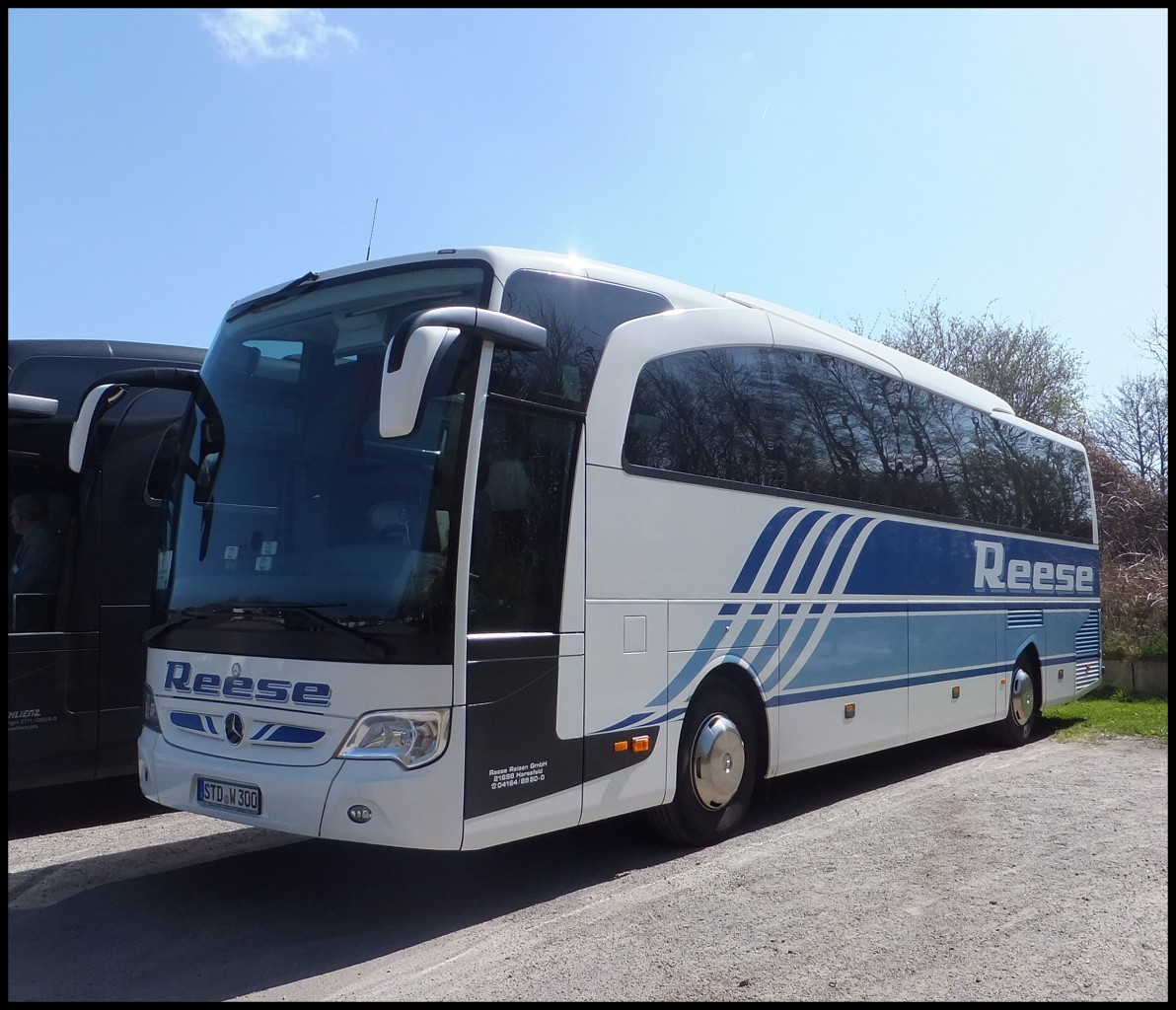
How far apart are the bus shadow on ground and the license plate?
60cm

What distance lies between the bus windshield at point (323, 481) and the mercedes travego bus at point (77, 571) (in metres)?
1.11

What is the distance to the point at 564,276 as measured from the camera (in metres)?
6.30

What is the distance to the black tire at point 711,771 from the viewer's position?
6.97 meters

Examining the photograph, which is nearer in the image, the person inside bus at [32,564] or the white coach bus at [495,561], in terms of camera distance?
the white coach bus at [495,561]

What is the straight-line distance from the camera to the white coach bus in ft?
17.5

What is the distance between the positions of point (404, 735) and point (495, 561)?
97 cm

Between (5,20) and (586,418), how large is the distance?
4.63 meters

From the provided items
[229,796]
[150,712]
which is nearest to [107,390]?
[150,712]

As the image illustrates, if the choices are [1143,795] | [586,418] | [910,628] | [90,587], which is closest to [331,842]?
[90,587]

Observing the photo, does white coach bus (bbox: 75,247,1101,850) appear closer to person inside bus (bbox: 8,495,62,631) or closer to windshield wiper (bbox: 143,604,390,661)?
windshield wiper (bbox: 143,604,390,661)

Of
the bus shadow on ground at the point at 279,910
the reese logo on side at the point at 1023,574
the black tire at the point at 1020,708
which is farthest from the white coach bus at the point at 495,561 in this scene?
the black tire at the point at 1020,708

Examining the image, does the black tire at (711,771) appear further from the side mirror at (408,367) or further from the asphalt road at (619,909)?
the side mirror at (408,367)

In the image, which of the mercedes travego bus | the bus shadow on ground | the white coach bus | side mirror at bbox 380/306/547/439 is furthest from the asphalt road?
side mirror at bbox 380/306/547/439

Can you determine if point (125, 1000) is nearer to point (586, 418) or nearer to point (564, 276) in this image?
point (586, 418)
